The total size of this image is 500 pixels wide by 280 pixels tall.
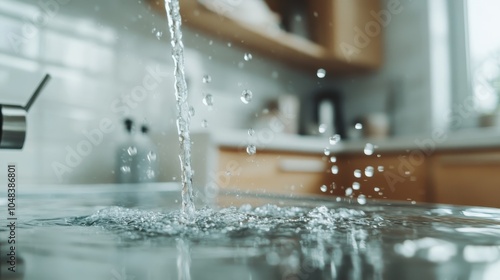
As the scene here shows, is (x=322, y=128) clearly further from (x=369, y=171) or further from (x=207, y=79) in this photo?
(x=207, y=79)

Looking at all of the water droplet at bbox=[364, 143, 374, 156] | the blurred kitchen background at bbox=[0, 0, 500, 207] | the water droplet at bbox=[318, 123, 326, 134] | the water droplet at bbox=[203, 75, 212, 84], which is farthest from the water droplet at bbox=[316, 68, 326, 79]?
the water droplet at bbox=[203, 75, 212, 84]

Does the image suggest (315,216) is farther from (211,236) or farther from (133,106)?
(133,106)

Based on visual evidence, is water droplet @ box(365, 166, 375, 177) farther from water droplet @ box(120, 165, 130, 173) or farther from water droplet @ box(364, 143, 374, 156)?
water droplet @ box(120, 165, 130, 173)

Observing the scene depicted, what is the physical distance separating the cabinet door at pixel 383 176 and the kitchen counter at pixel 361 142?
5 cm

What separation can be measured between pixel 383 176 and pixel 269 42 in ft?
2.69

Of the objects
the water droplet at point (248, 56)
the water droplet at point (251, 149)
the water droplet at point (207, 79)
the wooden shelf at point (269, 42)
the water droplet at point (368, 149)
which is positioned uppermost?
the wooden shelf at point (269, 42)

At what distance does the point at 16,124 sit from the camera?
2.10ft

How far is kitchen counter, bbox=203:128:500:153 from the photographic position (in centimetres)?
168

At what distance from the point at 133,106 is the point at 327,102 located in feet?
4.50

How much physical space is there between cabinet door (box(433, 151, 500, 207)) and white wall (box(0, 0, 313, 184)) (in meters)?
1.02

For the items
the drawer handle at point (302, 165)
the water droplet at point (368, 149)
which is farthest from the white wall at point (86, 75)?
the water droplet at point (368, 149)

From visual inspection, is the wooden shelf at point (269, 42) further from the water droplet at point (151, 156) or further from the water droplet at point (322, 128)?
the water droplet at point (151, 156)

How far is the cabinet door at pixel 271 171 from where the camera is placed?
5.54ft

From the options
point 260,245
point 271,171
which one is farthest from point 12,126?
point 271,171
